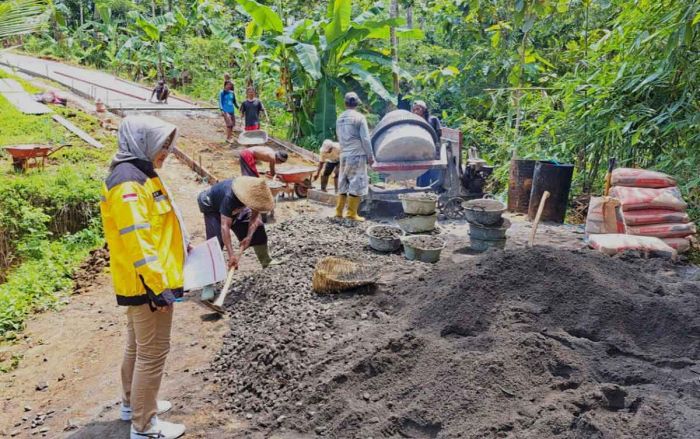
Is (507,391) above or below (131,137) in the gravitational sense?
Answer: below

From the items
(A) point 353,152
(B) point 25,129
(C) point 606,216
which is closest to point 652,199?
(C) point 606,216

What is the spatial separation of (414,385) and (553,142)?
747cm

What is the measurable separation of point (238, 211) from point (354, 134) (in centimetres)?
304

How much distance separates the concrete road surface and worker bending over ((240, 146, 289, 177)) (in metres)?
10.7

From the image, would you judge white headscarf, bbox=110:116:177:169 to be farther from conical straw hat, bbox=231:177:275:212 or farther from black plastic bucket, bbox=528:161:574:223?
black plastic bucket, bbox=528:161:574:223

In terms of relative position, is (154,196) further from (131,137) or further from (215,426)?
(215,426)

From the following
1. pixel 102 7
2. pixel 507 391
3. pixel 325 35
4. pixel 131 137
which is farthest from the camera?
pixel 102 7

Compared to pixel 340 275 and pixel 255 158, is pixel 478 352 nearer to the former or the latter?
pixel 340 275

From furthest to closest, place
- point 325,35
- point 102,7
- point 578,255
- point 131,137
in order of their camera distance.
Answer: point 102,7 → point 325,35 → point 578,255 → point 131,137

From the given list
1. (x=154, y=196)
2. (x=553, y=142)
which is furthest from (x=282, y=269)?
(x=553, y=142)

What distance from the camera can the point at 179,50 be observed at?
81.5 feet

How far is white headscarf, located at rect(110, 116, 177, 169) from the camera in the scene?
3223mm

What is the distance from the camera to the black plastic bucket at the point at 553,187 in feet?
27.4

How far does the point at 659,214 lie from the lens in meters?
6.83
